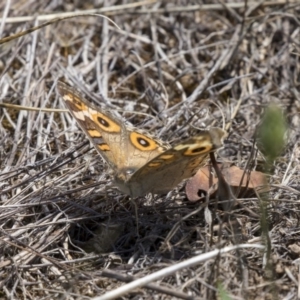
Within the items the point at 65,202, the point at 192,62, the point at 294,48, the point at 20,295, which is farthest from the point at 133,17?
the point at 20,295

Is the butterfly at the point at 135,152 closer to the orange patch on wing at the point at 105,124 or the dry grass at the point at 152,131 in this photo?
the orange patch on wing at the point at 105,124

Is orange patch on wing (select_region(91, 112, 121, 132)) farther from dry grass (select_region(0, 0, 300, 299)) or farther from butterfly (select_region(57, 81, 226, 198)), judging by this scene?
dry grass (select_region(0, 0, 300, 299))

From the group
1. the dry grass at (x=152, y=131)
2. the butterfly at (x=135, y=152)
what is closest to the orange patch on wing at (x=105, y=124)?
the butterfly at (x=135, y=152)

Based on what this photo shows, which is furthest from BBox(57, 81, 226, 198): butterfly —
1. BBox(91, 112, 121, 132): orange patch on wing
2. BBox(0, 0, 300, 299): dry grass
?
BBox(0, 0, 300, 299): dry grass

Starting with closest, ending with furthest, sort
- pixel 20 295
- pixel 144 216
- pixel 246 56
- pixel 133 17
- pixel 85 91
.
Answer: pixel 20 295 → pixel 144 216 → pixel 85 91 → pixel 246 56 → pixel 133 17

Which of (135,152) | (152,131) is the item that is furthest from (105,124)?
(152,131)

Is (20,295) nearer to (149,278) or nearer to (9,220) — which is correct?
(9,220)
